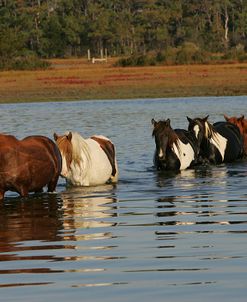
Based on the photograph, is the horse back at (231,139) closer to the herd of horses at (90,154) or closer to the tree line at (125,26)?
the herd of horses at (90,154)

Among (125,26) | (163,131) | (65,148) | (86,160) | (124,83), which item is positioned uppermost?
(125,26)

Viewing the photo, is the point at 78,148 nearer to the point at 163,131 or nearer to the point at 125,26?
Answer: the point at 163,131

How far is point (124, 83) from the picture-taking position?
47.4 metres

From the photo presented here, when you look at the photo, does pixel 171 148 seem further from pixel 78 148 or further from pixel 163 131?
pixel 78 148

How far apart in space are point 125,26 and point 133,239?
8925cm

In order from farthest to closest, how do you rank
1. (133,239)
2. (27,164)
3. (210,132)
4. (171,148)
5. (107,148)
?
1. (210,132)
2. (171,148)
3. (107,148)
4. (27,164)
5. (133,239)

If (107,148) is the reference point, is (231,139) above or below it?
below

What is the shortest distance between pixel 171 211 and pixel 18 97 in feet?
104

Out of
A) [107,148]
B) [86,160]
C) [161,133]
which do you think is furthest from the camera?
[161,133]

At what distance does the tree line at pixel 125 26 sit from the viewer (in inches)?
3676

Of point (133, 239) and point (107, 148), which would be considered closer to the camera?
point (133, 239)

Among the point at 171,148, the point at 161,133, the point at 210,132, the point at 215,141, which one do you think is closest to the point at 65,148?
the point at 161,133

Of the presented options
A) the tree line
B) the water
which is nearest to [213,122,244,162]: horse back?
the water

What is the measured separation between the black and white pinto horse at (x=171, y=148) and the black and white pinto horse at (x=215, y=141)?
55 cm
